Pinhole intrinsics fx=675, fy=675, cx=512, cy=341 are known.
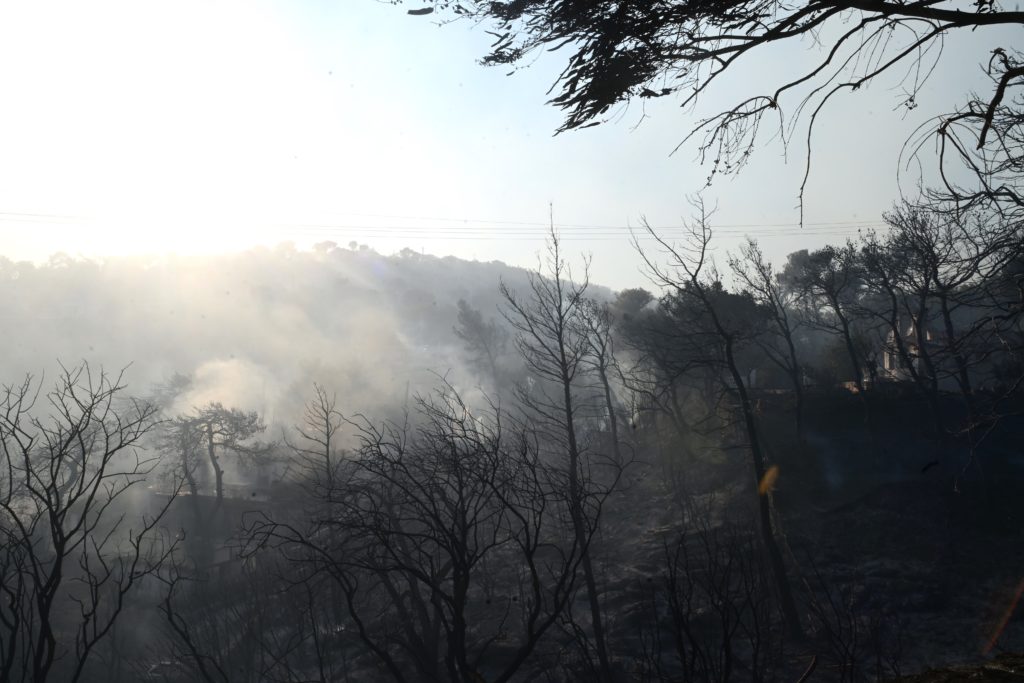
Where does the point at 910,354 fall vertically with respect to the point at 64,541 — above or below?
above

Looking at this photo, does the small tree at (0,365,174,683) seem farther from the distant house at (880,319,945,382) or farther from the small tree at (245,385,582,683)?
the distant house at (880,319,945,382)

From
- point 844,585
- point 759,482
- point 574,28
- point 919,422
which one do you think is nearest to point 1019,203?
point 574,28

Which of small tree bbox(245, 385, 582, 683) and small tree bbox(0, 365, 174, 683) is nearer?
small tree bbox(245, 385, 582, 683)

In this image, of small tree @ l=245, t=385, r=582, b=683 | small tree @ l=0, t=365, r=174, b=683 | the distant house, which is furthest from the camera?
the distant house

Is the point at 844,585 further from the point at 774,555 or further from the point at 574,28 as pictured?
the point at 574,28

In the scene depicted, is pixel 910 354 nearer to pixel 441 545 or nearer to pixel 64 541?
pixel 441 545

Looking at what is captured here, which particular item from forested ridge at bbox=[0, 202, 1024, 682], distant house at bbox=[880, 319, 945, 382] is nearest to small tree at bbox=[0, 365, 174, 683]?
forested ridge at bbox=[0, 202, 1024, 682]

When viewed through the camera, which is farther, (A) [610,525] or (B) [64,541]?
(A) [610,525]

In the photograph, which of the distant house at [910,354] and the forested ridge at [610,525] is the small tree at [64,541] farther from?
the distant house at [910,354]

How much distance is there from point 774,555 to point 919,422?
16441mm

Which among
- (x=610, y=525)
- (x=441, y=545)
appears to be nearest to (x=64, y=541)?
(x=441, y=545)

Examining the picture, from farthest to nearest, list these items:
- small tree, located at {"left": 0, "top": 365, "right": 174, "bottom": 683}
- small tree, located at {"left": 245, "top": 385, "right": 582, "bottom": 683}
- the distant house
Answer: the distant house, small tree, located at {"left": 0, "top": 365, "right": 174, "bottom": 683}, small tree, located at {"left": 245, "top": 385, "right": 582, "bottom": 683}

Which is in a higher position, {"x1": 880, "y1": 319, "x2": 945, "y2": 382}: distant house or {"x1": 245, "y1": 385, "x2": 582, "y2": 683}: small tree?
{"x1": 880, "y1": 319, "x2": 945, "y2": 382}: distant house

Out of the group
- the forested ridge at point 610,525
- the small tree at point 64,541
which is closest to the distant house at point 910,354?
the forested ridge at point 610,525
